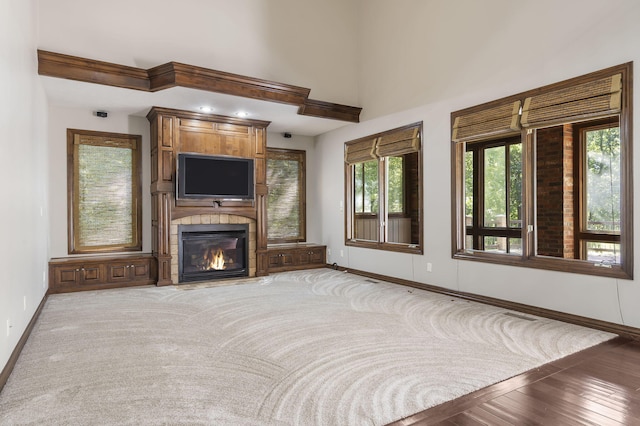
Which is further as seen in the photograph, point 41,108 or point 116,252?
point 116,252

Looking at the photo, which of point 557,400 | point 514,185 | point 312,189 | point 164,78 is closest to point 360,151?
point 312,189

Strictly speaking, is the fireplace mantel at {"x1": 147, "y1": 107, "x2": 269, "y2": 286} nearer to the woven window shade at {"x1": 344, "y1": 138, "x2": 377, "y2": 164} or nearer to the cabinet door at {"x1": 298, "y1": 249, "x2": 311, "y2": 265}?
the cabinet door at {"x1": 298, "y1": 249, "x2": 311, "y2": 265}

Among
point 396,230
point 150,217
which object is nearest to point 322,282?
point 396,230

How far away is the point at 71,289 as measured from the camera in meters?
5.29

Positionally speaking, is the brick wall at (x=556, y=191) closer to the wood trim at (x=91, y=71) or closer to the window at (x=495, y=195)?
the window at (x=495, y=195)

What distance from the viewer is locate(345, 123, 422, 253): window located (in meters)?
5.78

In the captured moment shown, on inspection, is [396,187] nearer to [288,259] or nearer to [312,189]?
[312,189]

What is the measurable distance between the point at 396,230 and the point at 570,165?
312 centimetres

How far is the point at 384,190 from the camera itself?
6375 millimetres

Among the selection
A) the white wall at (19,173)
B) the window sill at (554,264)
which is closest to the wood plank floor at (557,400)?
the window sill at (554,264)

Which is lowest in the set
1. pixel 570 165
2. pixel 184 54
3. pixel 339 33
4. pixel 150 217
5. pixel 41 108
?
pixel 150 217

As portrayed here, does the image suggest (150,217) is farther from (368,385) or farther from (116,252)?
(368,385)

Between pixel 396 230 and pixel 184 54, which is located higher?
pixel 184 54

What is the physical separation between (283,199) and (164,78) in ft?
11.0
